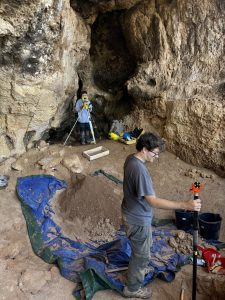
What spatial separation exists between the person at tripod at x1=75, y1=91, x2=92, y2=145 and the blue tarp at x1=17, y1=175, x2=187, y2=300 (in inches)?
110

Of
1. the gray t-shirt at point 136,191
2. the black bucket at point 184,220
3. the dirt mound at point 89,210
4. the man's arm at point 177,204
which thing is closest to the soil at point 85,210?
the dirt mound at point 89,210

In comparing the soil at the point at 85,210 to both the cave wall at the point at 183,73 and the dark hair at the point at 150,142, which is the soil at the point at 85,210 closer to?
the cave wall at the point at 183,73

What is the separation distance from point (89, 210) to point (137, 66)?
449 cm

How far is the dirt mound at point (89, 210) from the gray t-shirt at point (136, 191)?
1.96m

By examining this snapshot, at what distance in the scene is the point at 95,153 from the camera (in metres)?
8.52

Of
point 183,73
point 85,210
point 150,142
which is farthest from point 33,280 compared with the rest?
point 183,73

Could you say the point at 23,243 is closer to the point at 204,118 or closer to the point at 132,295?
the point at 132,295

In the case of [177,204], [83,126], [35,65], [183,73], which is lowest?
[83,126]

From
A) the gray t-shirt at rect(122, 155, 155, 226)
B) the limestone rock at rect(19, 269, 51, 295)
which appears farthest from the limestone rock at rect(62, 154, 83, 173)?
the gray t-shirt at rect(122, 155, 155, 226)

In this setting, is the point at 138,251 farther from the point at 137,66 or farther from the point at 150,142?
the point at 137,66

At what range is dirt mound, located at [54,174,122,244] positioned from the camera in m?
5.97

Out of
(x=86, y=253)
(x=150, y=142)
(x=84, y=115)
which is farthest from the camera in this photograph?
(x=84, y=115)

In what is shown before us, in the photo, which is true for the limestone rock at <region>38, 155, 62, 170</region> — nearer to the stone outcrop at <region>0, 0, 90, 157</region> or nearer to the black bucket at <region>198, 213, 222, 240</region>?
the stone outcrop at <region>0, 0, 90, 157</region>

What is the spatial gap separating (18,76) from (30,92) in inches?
18.6
